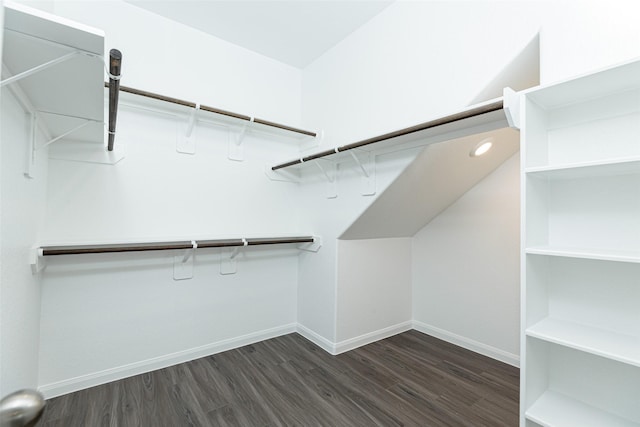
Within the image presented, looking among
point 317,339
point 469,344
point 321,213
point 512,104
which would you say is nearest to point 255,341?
point 317,339

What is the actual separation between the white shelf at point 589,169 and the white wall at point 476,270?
50.0 inches

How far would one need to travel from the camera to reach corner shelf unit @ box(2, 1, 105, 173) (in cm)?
74

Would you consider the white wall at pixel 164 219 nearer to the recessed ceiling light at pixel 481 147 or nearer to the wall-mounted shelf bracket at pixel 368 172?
the wall-mounted shelf bracket at pixel 368 172

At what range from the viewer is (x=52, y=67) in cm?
93

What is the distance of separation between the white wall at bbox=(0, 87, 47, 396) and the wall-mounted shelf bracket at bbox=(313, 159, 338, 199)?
174cm

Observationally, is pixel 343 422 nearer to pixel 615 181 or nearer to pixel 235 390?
pixel 235 390

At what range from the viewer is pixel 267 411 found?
5.56 ft

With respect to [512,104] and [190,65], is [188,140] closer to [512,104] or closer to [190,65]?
[190,65]

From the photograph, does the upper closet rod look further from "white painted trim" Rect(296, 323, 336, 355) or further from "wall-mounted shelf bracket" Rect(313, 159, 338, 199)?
"white painted trim" Rect(296, 323, 336, 355)

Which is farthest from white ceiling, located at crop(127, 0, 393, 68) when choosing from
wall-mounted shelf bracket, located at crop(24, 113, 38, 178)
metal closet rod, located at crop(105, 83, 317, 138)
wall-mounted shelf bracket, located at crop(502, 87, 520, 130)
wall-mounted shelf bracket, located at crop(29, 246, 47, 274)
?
wall-mounted shelf bracket, located at crop(29, 246, 47, 274)

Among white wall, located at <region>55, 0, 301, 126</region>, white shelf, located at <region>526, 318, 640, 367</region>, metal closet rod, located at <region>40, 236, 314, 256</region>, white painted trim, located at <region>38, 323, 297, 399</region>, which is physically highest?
white wall, located at <region>55, 0, 301, 126</region>

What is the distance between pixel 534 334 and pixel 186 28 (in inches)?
115

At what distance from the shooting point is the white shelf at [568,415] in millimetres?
999

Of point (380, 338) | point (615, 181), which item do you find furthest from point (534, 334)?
point (380, 338)
